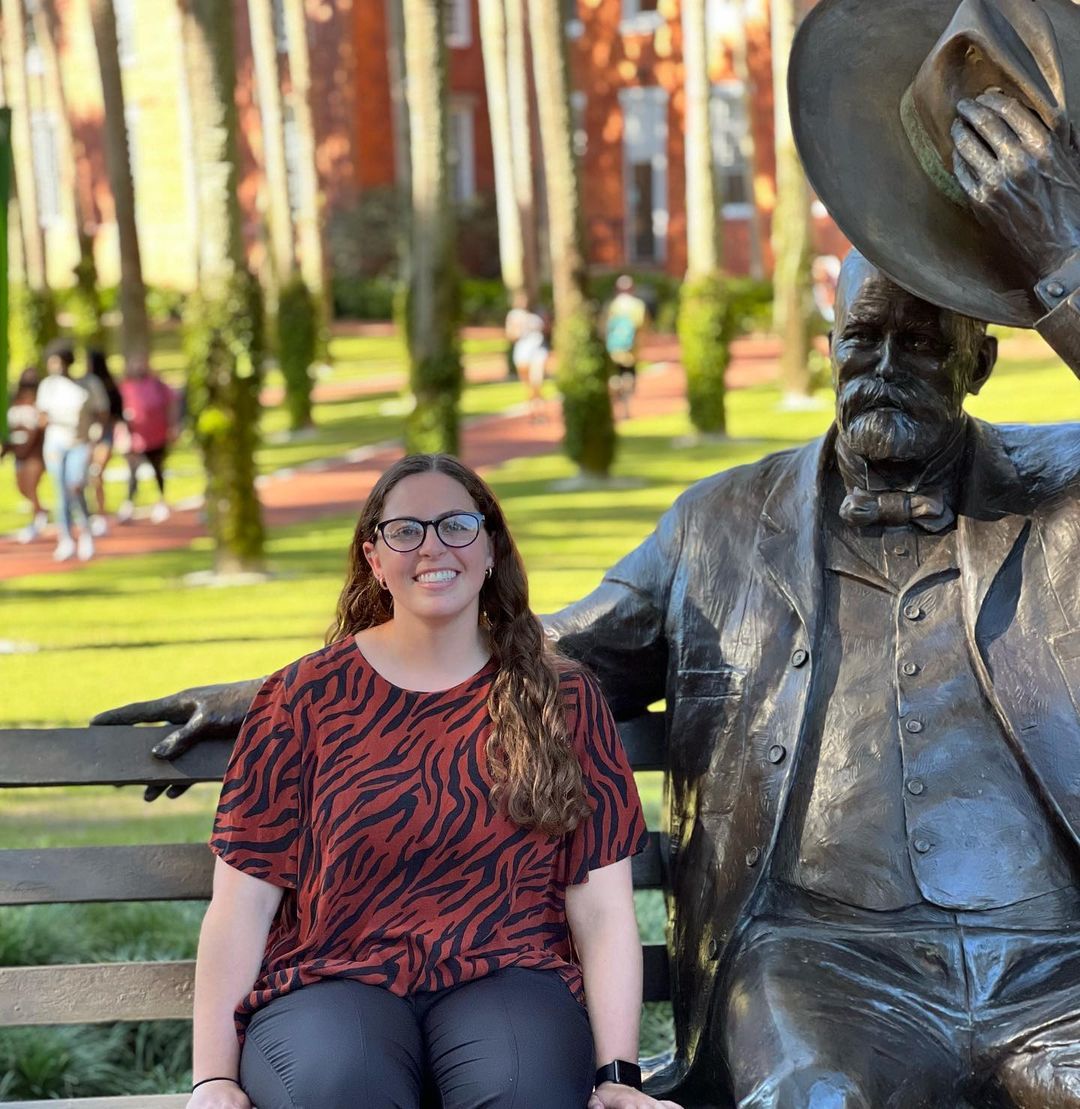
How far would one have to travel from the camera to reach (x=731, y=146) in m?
42.3

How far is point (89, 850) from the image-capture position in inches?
157

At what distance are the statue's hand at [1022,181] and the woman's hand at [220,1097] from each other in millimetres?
1868

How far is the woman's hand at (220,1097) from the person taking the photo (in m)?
3.12

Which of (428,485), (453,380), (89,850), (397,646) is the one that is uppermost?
(428,485)

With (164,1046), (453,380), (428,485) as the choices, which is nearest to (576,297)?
(453,380)

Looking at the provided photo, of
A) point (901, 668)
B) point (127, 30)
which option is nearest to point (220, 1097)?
point (901, 668)

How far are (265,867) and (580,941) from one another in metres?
0.56

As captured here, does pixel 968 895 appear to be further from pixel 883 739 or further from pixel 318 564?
pixel 318 564

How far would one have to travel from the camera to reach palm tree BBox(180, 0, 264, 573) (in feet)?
48.0

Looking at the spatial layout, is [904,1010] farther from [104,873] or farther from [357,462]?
[357,462]

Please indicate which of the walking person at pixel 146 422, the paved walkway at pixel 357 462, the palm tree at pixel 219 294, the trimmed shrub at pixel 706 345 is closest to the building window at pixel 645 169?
the paved walkway at pixel 357 462

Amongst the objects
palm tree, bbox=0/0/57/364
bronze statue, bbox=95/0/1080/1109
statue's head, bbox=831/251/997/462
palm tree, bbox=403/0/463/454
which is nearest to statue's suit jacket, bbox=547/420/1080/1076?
bronze statue, bbox=95/0/1080/1109

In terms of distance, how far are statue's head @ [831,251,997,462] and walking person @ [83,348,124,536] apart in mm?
15619

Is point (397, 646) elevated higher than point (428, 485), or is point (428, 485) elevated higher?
point (428, 485)
